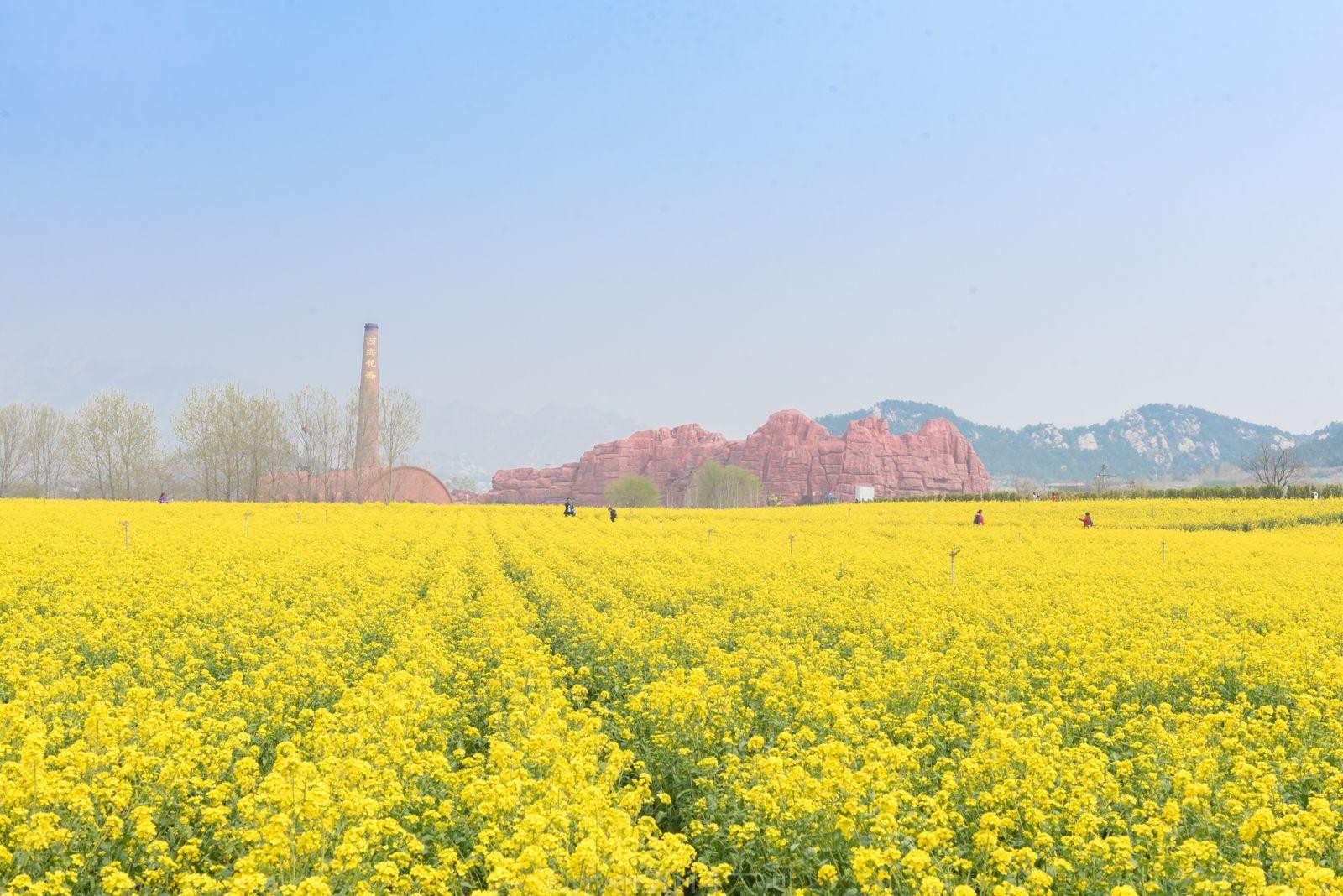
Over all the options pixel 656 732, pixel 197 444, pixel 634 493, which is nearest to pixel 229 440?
→ pixel 197 444

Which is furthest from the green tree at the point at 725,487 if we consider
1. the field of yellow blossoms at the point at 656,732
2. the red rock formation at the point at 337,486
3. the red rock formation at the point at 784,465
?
the field of yellow blossoms at the point at 656,732

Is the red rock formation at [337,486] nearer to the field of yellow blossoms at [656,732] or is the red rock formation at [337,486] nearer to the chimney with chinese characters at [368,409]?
the chimney with chinese characters at [368,409]

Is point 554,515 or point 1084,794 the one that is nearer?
point 1084,794

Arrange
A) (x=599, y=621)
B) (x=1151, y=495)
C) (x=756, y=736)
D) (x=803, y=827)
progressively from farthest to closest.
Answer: (x=1151, y=495) < (x=599, y=621) < (x=756, y=736) < (x=803, y=827)

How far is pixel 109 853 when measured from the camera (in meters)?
7.11

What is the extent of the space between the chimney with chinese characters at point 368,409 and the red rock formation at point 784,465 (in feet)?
175

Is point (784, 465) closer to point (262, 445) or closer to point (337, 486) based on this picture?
point (337, 486)

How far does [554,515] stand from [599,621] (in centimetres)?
4320

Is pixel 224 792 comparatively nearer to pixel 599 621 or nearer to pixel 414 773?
pixel 414 773

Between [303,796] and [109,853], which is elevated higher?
[303,796]

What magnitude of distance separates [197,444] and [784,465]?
111 metres

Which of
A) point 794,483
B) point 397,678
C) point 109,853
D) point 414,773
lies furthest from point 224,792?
point 794,483

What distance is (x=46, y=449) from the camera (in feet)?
347

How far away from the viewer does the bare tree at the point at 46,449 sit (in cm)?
10450
